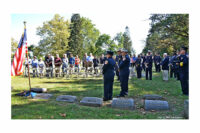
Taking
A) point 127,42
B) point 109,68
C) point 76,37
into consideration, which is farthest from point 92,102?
point 127,42

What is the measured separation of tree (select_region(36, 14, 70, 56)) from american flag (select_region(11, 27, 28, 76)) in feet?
93.4

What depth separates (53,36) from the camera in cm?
3491

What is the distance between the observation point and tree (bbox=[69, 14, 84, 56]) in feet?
138

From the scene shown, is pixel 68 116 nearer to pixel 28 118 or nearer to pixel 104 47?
pixel 28 118

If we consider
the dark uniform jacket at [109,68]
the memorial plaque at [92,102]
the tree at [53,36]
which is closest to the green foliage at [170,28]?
the dark uniform jacket at [109,68]

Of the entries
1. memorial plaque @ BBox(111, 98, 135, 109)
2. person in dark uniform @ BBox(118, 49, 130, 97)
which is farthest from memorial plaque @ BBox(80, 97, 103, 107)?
person in dark uniform @ BBox(118, 49, 130, 97)

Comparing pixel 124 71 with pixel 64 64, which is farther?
pixel 64 64

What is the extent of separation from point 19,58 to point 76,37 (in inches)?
1466

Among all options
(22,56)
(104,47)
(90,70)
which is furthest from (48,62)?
(104,47)

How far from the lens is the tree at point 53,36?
34.7 meters

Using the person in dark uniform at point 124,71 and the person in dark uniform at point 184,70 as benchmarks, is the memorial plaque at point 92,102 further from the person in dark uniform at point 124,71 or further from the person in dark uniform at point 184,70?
the person in dark uniform at point 184,70

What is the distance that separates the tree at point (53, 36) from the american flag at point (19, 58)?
93.4ft

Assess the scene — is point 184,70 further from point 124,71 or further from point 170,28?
point 170,28

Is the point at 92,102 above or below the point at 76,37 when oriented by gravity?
below
